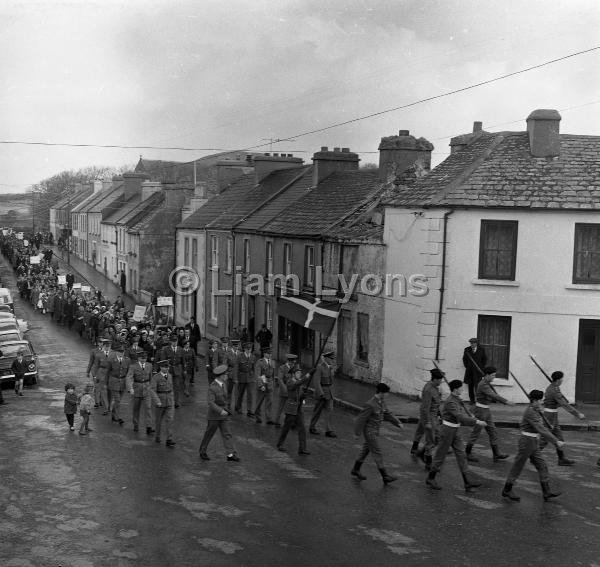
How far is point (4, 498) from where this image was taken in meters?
12.8

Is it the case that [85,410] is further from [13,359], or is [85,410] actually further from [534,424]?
[534,424]

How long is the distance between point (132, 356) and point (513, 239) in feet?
35.5

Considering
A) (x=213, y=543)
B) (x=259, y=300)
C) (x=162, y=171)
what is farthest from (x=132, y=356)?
(x=162, y=171)

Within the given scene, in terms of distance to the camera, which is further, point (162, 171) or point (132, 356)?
point (162, 171)

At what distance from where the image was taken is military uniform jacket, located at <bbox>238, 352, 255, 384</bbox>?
68.3 feet

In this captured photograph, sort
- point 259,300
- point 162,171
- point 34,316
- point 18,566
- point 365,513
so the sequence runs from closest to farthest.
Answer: point 18,566 < point 365,513 < point 259,300 < point 34,316 < point 162,171

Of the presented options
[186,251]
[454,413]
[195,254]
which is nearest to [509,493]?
[454,413]

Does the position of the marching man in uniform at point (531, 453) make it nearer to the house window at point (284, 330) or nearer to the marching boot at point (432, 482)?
the marching boot at point (432, 482)

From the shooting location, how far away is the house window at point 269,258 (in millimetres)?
34344

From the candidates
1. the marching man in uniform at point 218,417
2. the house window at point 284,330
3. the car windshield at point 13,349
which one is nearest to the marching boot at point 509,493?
the marching man in uniform at point 218,417

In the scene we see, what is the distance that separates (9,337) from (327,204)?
12559 millimetres

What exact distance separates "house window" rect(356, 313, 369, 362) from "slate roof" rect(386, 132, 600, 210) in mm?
4161

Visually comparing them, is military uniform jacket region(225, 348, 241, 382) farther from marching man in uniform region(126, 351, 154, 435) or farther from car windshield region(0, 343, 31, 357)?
car windshield region(0, 343, 31, 357)

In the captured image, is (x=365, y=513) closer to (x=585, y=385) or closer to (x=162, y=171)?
(x=585, y=385)
